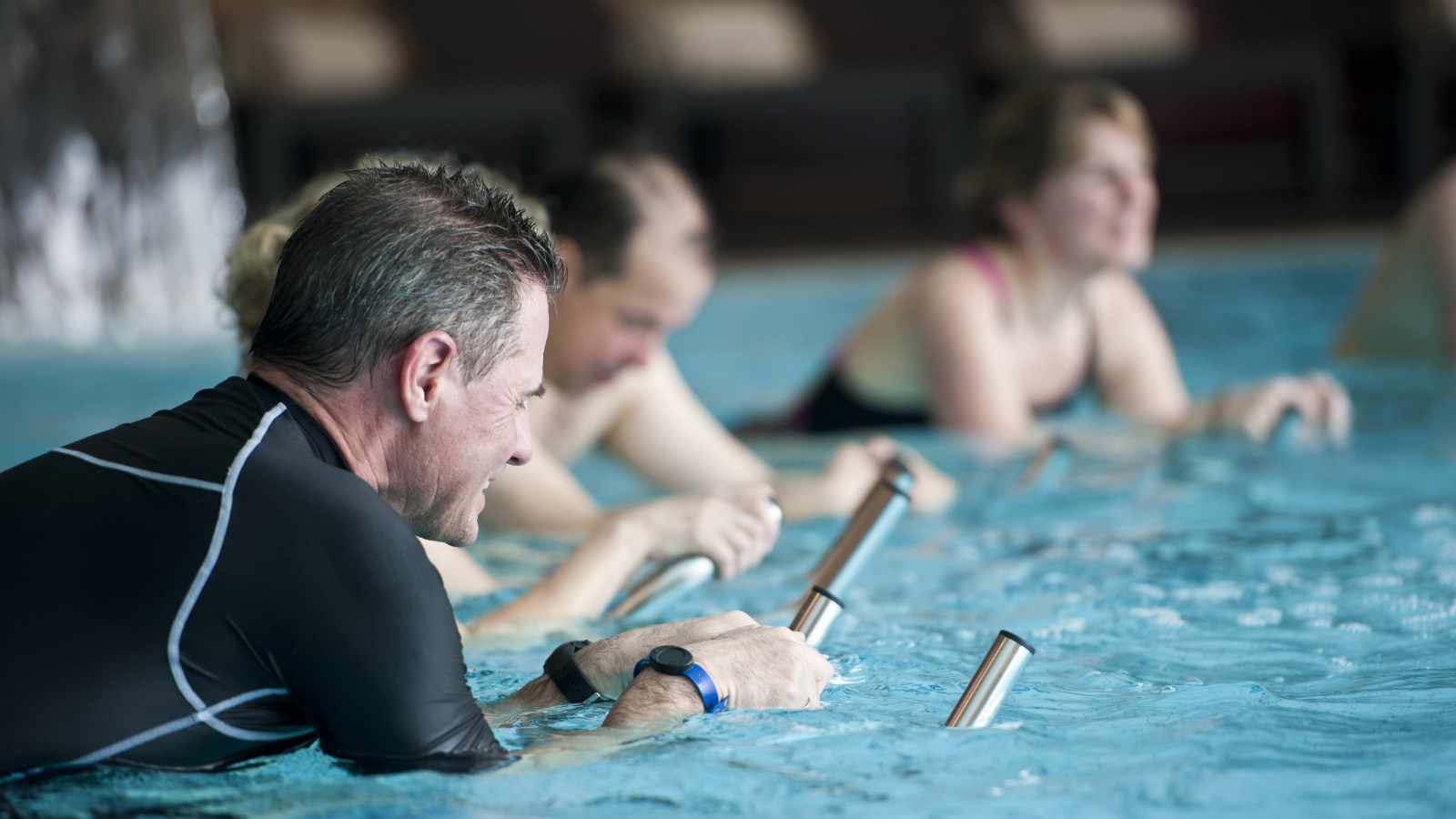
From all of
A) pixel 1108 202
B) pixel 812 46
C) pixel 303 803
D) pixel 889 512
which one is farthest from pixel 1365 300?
pixel 812 46

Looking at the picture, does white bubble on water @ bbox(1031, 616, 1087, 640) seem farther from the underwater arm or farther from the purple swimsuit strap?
the purple swimsuit strap

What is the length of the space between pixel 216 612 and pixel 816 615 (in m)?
0.66

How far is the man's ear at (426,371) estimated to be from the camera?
123 cm

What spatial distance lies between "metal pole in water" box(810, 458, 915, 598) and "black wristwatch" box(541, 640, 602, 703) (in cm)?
38

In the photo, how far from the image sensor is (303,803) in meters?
1.28

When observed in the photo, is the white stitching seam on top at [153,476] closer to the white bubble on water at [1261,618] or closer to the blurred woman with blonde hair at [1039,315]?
the white bubble on water at [1261,618]

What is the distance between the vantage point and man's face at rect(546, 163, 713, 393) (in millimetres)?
2432

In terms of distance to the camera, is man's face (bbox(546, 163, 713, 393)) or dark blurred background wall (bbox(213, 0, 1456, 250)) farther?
dark blurred background wall (bbox(213, 0, 1456, 250))

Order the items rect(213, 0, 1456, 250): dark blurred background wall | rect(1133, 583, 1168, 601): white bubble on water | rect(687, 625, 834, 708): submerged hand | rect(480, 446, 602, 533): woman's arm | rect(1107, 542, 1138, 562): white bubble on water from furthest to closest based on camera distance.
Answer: rect(213, 0, 1456, 250): dark blurred background wall, rect(480, 446, 602, 533): woman's arm, rect(1107, 542, 1138, 562): white bubble on water, rect(1133, 583, 1168, 601): white bubble on water, rect(687, 625, 834, 708): submerged hand

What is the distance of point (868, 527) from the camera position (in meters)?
1.80

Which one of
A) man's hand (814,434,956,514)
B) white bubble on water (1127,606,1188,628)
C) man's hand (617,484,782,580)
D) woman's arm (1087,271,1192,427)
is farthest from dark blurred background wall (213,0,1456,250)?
white bubble on water (1127,606,1188,628)

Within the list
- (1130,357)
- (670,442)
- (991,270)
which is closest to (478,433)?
(670,442)

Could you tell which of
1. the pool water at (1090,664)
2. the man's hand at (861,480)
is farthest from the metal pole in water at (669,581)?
the man's hand at (861,480)

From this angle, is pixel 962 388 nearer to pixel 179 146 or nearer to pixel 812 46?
pixel 179 146
